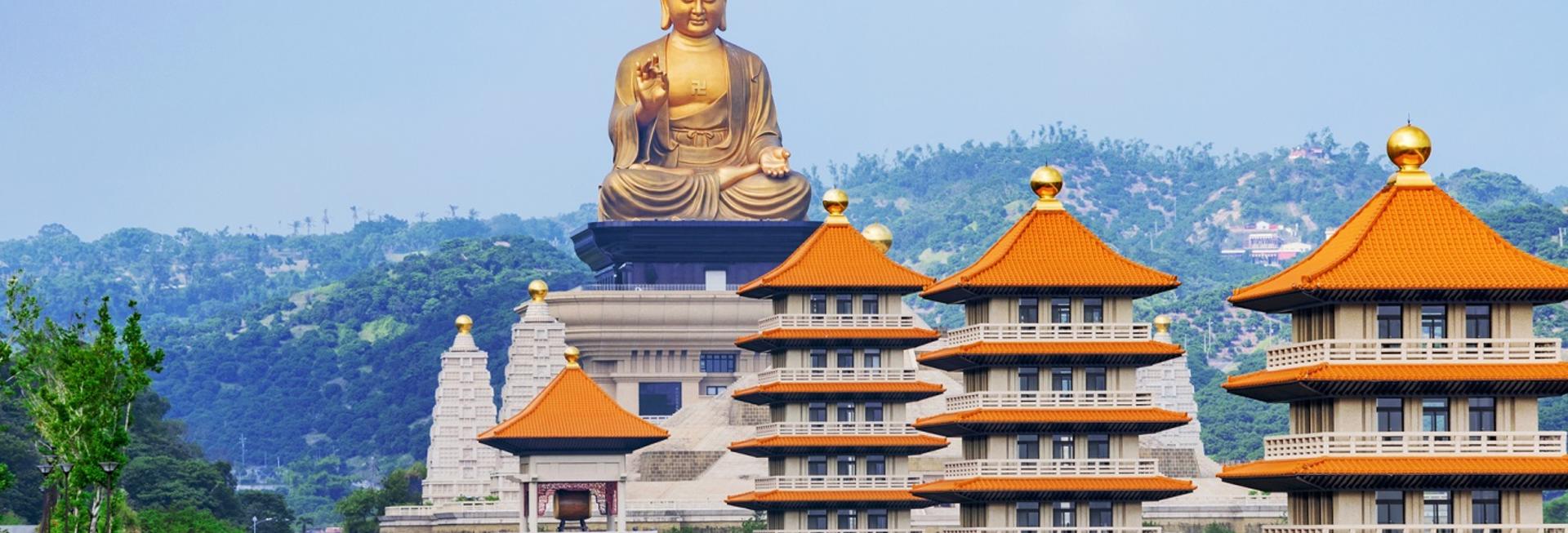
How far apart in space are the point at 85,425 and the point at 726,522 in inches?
1288

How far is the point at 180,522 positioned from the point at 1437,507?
5064cm

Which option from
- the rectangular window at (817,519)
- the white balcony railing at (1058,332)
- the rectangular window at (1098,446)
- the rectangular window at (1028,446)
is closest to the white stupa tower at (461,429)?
the rectangular window at (817,519)

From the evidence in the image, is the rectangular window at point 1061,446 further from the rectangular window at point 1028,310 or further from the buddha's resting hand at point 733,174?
the buddha's resting hand at point 733,174

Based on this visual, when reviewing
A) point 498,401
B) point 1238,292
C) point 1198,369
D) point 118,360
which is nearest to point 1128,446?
point 1238,292

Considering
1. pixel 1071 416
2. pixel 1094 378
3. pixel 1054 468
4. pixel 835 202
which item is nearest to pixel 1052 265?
pixel 1094 378

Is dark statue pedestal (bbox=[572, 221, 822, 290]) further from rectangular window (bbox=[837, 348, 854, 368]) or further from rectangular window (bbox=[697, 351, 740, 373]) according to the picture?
rectangular window (bbox=[837, 348, 854, 368])

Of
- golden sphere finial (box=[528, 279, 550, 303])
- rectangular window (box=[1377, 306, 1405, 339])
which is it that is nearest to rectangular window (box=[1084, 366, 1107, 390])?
rectangular window (box=[1377, 306, 1405, 339])

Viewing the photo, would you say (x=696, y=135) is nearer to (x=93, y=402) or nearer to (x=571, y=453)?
(x=571, y=453)

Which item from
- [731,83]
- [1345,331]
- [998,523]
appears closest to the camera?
[1345,331]

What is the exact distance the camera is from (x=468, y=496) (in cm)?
10062

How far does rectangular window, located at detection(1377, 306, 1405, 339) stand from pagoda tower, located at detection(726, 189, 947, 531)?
18.1 m

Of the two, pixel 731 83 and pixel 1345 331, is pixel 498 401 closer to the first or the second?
pixel 731 83

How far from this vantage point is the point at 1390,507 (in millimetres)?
54719

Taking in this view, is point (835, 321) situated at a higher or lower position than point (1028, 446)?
higher
